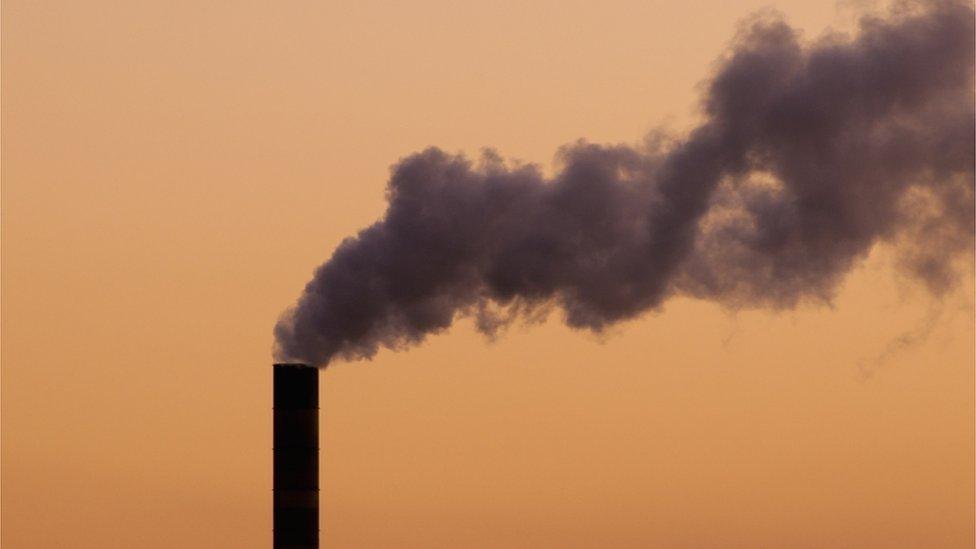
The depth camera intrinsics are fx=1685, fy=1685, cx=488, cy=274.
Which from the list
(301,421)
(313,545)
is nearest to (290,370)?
(301,421)

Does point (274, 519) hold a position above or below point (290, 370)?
below

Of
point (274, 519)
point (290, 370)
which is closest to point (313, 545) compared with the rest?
point (274, 519)

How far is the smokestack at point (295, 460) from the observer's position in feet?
87.7

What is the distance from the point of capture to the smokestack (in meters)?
26.7

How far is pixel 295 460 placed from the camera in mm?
26875

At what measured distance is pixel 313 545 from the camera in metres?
26.9

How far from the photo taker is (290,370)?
1077 inches

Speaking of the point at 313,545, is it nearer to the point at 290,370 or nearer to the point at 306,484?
the point at 306,484

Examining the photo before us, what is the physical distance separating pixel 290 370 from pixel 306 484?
6.16ft

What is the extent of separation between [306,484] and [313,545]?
38.7 inches

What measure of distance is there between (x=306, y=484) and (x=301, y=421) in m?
1.01

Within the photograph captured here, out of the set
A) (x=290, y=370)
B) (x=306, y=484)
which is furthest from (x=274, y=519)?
(x=290, y=370)

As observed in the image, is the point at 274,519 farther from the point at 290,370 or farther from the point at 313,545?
the point at 290,370

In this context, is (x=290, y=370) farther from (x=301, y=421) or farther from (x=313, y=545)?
(x=313, y=545)
